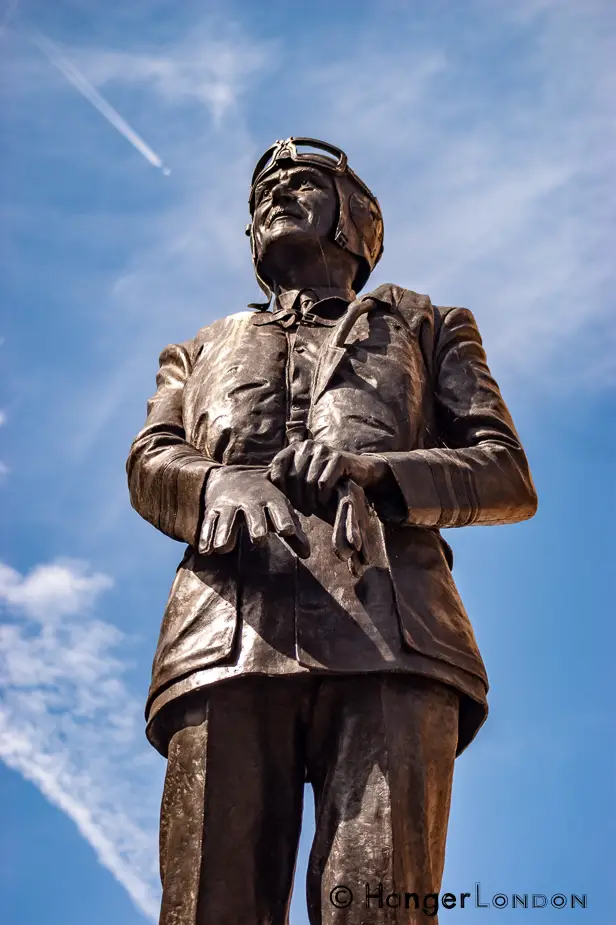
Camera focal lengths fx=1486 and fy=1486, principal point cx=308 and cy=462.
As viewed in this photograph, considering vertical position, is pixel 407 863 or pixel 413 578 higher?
pixel 413 578

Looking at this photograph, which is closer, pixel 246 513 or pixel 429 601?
pixel 246 513

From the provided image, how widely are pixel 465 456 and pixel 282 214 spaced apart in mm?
1784

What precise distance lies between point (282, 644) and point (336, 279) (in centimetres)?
224

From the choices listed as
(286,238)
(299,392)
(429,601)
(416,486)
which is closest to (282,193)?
(286,238)

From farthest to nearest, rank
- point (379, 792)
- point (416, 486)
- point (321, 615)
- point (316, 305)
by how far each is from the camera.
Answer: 1. point (316, 305)
2. point (416, 486)
3. point (321, 615)
4. point (379, 792)

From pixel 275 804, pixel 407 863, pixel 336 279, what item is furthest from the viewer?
pixel 336 279

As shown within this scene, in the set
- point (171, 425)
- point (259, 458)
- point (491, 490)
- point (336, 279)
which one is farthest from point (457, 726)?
point (336, 279)

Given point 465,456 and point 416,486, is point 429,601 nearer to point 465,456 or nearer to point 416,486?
point 416,486

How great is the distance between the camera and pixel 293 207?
7.18 m

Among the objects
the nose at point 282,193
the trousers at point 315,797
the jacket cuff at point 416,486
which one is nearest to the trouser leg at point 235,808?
the trousers at point 315,797

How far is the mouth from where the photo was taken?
282 inches

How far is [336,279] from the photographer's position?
23.7ft

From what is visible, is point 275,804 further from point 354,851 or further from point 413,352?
point 413,352

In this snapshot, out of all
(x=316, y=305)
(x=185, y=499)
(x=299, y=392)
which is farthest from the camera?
(x=316, y=305)
